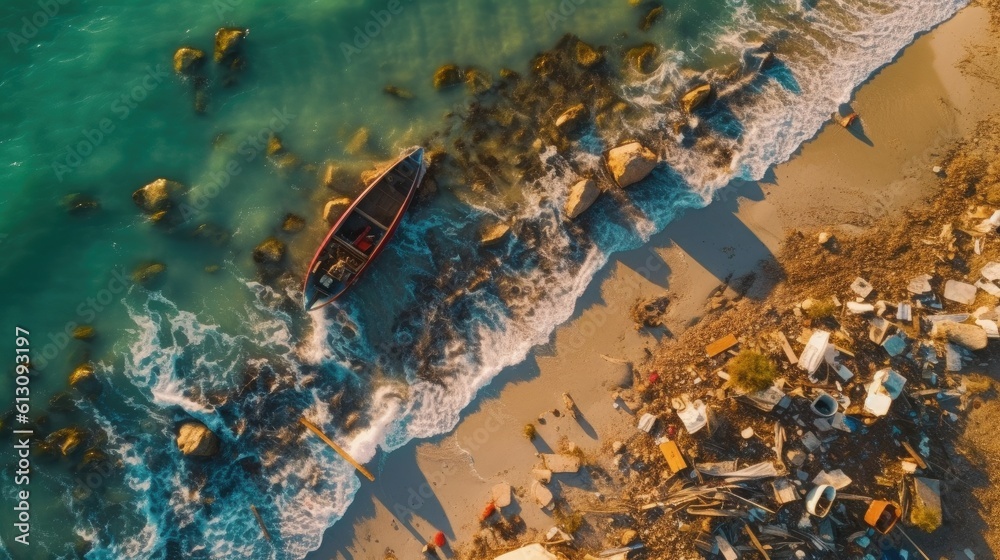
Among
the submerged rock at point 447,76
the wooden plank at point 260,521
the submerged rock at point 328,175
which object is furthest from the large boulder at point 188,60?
the wooden plank at point 260,521

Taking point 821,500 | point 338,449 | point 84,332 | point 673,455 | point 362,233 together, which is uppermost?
point 362,233

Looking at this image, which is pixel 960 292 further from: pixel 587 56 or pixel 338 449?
pixel 338 449

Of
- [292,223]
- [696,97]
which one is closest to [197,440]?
[292,223]

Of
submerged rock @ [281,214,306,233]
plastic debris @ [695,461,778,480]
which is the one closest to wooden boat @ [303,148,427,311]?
submerged rock @ [281,214,306,233]

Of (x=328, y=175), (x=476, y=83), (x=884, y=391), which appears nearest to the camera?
(x=884, y=391)

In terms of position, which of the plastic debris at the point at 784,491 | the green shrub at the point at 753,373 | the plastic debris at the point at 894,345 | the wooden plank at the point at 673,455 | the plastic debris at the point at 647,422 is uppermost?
the plastic debris at the point at 894,345

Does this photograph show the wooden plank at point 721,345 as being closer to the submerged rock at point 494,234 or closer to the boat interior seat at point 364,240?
the submerged rock at point 494,234
